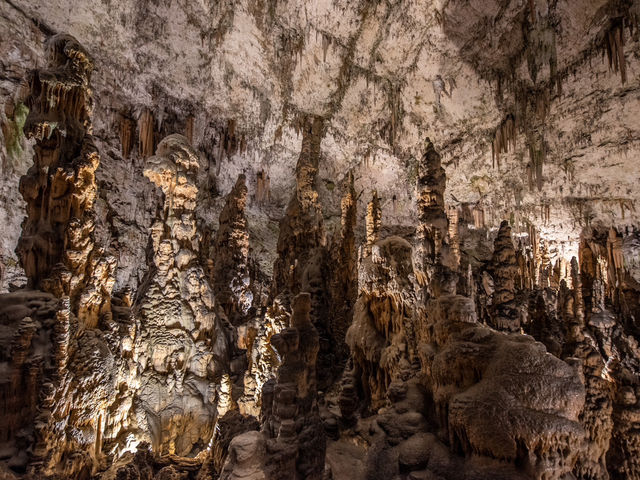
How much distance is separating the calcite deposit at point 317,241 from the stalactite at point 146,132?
84 mm

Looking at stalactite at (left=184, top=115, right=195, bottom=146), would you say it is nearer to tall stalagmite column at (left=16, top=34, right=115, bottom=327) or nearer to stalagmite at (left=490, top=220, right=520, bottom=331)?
tall stalagmite column at (left=16, top=34, right=115, bottom=327)

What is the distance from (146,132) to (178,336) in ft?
30.6

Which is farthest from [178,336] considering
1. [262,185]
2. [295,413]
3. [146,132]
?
[262,185]

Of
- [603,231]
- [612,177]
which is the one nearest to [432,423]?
[612,177]

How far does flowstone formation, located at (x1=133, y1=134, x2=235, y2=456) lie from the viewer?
278 inches

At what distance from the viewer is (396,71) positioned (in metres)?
12.5

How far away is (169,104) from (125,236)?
537 centimetres

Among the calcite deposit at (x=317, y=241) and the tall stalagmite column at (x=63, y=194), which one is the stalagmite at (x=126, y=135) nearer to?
the calcite deposit at (x=317, y=241)

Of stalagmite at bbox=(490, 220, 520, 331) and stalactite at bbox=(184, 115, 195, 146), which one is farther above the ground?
stalactite at bbox=(184, 115, 195, 146)

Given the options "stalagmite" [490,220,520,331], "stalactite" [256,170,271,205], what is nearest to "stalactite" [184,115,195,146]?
"stalactite" [256,170,271,205]

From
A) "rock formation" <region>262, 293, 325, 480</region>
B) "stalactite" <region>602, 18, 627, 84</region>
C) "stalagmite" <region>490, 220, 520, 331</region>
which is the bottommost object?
"rock formation" <region>262, 293, 325, 480</region>

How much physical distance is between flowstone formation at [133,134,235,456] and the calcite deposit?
5 centimetres

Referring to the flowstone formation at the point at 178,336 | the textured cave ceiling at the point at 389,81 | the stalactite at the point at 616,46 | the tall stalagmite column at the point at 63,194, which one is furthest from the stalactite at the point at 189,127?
the stalactite at the point at 616,46

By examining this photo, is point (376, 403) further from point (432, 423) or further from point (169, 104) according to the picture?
point (169, 104)
